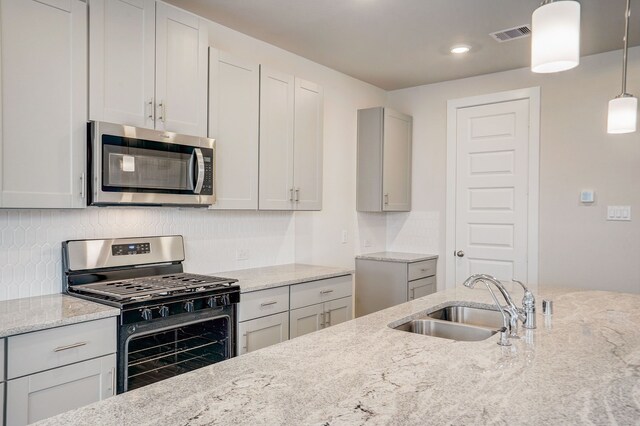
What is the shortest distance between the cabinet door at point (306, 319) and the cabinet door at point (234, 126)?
762 mm

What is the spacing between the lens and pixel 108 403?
1099mm

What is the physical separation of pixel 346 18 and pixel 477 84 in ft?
6.15

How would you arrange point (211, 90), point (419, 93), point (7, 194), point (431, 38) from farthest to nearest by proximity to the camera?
1. point (419, 93)
2. point (431, 38)
3. point (211, 90)
4. point (7, 194)

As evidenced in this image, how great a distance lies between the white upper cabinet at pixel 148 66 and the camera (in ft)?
7.48

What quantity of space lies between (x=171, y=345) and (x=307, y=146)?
1.78 m

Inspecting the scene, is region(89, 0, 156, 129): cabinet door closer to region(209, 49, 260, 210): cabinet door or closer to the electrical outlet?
region(209, 49, 260, 210): cabinet door

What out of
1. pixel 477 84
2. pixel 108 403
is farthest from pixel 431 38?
pixel 108 403

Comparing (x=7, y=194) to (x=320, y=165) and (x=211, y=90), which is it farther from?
(x=320, y=165)

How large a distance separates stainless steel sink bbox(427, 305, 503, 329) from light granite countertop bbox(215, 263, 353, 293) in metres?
1.03

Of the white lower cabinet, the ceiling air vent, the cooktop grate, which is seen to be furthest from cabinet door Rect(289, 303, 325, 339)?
the ceiling air vent

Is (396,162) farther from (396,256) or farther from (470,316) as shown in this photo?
(470,316)

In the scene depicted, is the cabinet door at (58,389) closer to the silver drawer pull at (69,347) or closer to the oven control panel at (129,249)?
the silver drawer pull at (69,347)

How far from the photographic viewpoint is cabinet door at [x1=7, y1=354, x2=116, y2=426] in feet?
5.69

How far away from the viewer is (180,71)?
8.64 ft
